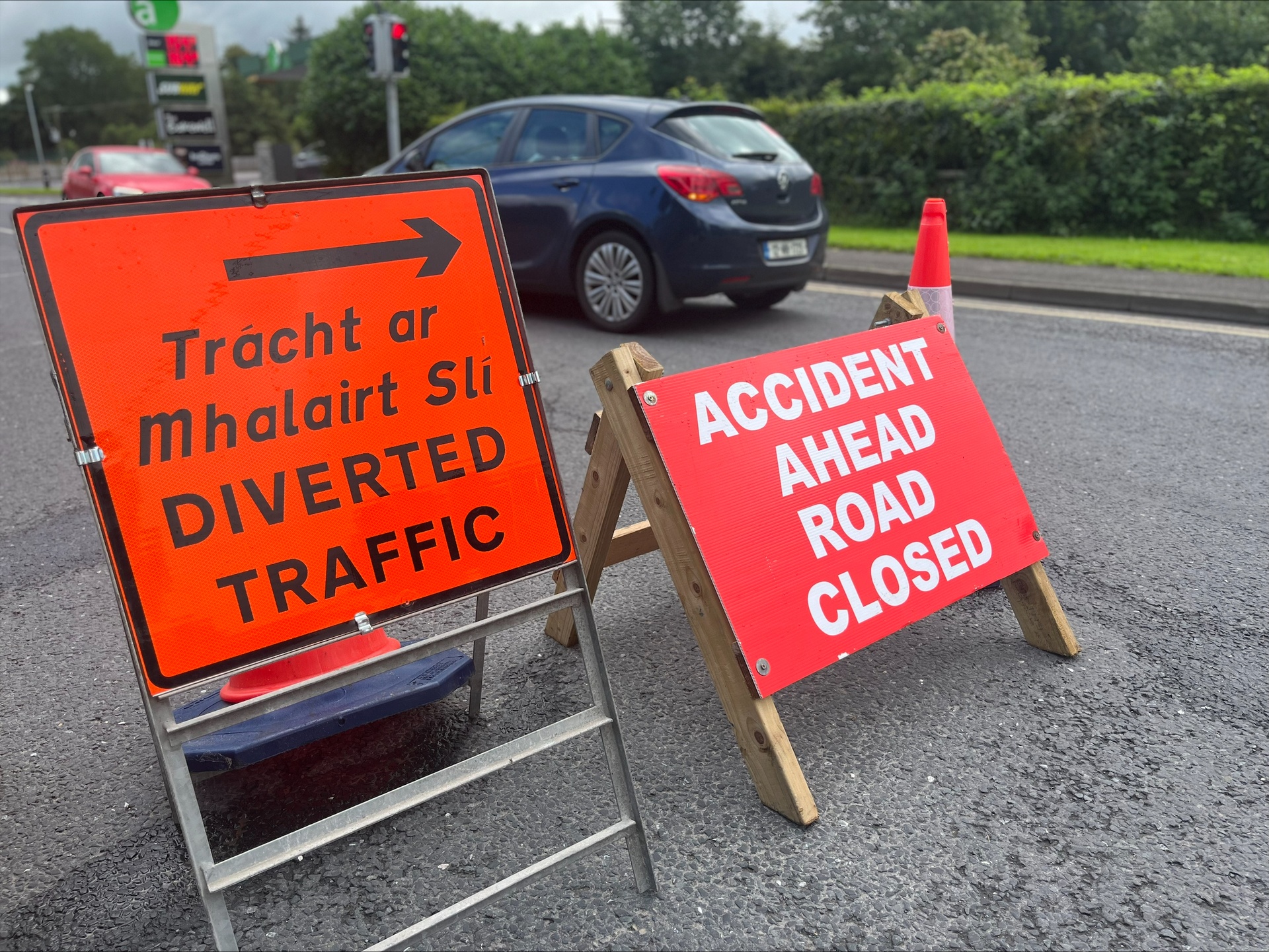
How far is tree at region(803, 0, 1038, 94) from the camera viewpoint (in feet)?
134

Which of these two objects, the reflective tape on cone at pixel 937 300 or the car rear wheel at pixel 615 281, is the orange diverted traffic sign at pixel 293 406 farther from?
the car rear wheel at pixel 615 281

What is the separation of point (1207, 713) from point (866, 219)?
12.5m

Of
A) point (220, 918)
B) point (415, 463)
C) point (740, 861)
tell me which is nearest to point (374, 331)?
point (415, 463)

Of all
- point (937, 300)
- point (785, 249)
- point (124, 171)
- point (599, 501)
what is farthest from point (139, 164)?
point (599, 501)

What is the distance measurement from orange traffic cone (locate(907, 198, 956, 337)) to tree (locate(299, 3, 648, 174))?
21.2 m

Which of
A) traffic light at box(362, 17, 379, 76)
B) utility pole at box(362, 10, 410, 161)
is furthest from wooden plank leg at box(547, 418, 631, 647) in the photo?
traffic light at box(362, 17, 379, 76)

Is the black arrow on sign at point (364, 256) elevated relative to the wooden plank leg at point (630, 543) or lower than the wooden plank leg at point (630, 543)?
elevated

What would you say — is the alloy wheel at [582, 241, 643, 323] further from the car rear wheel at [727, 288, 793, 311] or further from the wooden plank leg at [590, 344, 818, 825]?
the wooden plank leg at [590, 344, 818, 825]

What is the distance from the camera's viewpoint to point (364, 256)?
1.92m

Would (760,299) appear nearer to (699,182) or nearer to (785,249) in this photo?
(785,249)

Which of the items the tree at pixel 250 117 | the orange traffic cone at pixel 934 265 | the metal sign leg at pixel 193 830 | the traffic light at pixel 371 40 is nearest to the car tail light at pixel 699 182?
the orange traffic cone at pixel 934 265

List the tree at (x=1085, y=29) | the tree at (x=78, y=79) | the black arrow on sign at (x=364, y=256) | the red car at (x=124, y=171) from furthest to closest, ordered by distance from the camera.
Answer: the tree at (x=78, y=79), the tree at (x=1085, y=29), the red car at (x=124, y=171), the black arrow on sign at (x=364, y=256)

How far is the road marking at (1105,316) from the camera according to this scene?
712 centimetres

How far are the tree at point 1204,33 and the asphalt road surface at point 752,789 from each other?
113 feet
